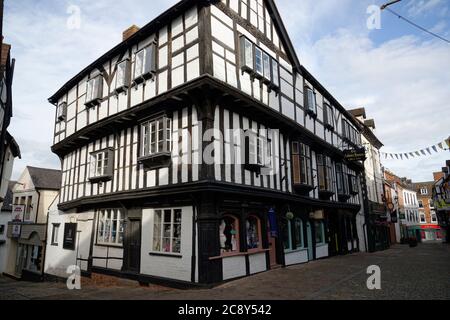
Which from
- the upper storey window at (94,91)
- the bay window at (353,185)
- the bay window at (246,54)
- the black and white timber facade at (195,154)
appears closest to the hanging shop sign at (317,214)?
the black and white timber facade at (195,154)

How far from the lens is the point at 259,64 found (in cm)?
1184

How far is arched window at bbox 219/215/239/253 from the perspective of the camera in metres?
9.97

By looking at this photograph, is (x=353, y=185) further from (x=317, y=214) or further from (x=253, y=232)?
(x=253, y=232)

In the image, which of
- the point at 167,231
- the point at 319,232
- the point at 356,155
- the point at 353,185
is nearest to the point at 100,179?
the point at 167,231

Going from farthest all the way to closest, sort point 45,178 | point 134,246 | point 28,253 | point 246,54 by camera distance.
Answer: point 45,178 → point 28,253 → point 134,246 → point 246,54

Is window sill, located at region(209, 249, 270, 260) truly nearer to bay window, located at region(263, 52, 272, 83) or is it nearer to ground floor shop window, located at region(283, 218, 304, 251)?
ground floor shop window, located at region(283, 218, 304, 251)

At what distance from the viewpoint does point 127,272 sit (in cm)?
1158

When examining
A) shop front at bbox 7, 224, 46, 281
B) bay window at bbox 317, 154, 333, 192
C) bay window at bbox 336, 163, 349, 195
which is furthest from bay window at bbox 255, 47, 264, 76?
shop front at bbox 7, 224, 46, 281

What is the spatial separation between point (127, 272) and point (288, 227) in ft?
23.7

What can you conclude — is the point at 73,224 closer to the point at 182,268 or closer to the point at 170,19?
the point at 182,268

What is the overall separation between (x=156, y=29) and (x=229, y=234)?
8441 mm

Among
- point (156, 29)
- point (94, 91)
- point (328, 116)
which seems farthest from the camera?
point (328, 116)

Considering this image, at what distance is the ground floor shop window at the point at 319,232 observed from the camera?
53.7 feet
